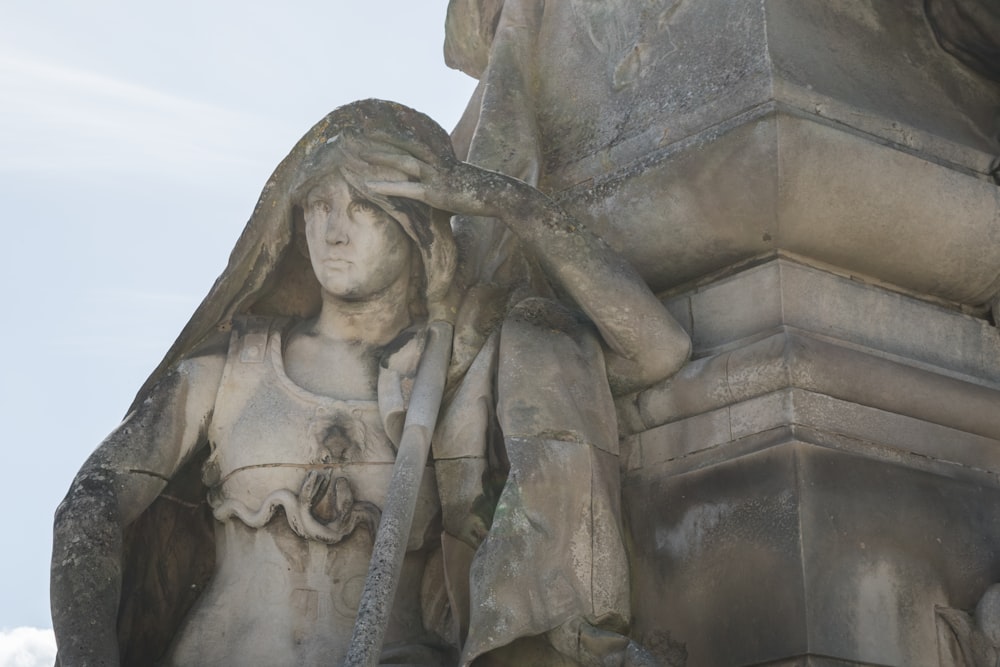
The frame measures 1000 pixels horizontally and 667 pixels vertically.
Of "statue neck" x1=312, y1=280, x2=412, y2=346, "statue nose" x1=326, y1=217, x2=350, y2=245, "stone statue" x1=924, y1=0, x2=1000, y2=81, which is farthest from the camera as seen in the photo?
"stone statue" x1=924, y1=0, x2=1000, y2=81

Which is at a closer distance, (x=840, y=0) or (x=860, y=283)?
(x=860, y=283)

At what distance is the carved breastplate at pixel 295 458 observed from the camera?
655 cm

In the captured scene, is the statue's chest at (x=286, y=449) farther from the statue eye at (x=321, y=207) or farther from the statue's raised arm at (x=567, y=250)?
the statue's raised arm at (x=567, y=250)

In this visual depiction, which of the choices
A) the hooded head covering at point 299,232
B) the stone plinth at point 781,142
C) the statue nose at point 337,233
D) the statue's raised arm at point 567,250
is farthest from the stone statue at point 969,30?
the statue nose at point 337,233

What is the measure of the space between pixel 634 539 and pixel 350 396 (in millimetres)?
1173

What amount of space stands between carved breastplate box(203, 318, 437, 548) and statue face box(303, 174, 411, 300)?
0.41m

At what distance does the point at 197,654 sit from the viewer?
648 cm

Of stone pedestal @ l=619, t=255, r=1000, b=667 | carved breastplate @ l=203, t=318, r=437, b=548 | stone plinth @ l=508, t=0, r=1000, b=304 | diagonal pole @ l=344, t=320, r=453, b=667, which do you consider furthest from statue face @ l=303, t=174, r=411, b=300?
stone pedestal @ l=619, t=255, r=1000, b=667

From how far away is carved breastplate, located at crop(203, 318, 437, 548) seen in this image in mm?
6555

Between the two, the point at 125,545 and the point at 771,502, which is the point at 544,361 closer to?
the point at 771,502

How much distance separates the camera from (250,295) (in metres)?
7.03

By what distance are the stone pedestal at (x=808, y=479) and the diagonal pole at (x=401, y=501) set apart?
71 centimetres

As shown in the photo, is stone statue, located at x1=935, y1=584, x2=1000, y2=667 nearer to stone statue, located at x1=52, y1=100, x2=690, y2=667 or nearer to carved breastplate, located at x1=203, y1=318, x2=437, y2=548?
stone statue, located at x1=52, y1=100, x2=690, y2=667

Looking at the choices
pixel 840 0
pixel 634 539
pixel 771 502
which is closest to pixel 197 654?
pixel 634 539
